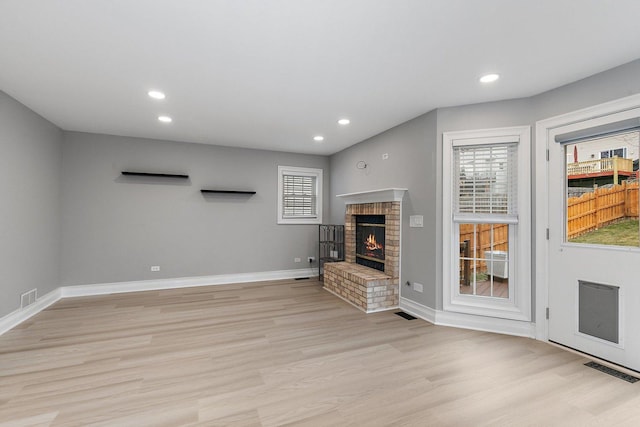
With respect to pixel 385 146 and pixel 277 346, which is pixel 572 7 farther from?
pixel 277 346

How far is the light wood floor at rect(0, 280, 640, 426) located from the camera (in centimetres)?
189

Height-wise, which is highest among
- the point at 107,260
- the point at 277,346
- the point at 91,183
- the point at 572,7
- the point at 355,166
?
the point at 572,7

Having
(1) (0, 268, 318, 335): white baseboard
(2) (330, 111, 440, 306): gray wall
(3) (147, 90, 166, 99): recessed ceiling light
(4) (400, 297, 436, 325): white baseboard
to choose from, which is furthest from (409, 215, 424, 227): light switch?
(3) (147, 90, 166, 99): recessed ceiling light

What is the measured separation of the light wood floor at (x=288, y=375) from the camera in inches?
74.5

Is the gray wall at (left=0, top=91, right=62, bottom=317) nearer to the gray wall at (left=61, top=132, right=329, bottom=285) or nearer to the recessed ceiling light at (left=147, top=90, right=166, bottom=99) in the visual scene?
the gray wall at (left=61, top=132, right=329, bottom=285)

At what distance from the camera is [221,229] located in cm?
552

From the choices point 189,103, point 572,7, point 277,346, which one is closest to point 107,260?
point 189,103

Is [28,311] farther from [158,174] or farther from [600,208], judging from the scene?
[600,208]

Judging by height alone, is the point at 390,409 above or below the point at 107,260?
below

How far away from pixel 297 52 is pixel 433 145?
6.98 feet

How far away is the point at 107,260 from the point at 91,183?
1.32 metres

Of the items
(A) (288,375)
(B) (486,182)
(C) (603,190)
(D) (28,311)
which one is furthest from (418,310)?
(D) (28,311)

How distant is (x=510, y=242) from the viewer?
3318 mm

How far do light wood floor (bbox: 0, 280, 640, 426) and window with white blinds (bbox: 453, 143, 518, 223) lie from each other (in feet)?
4.64
